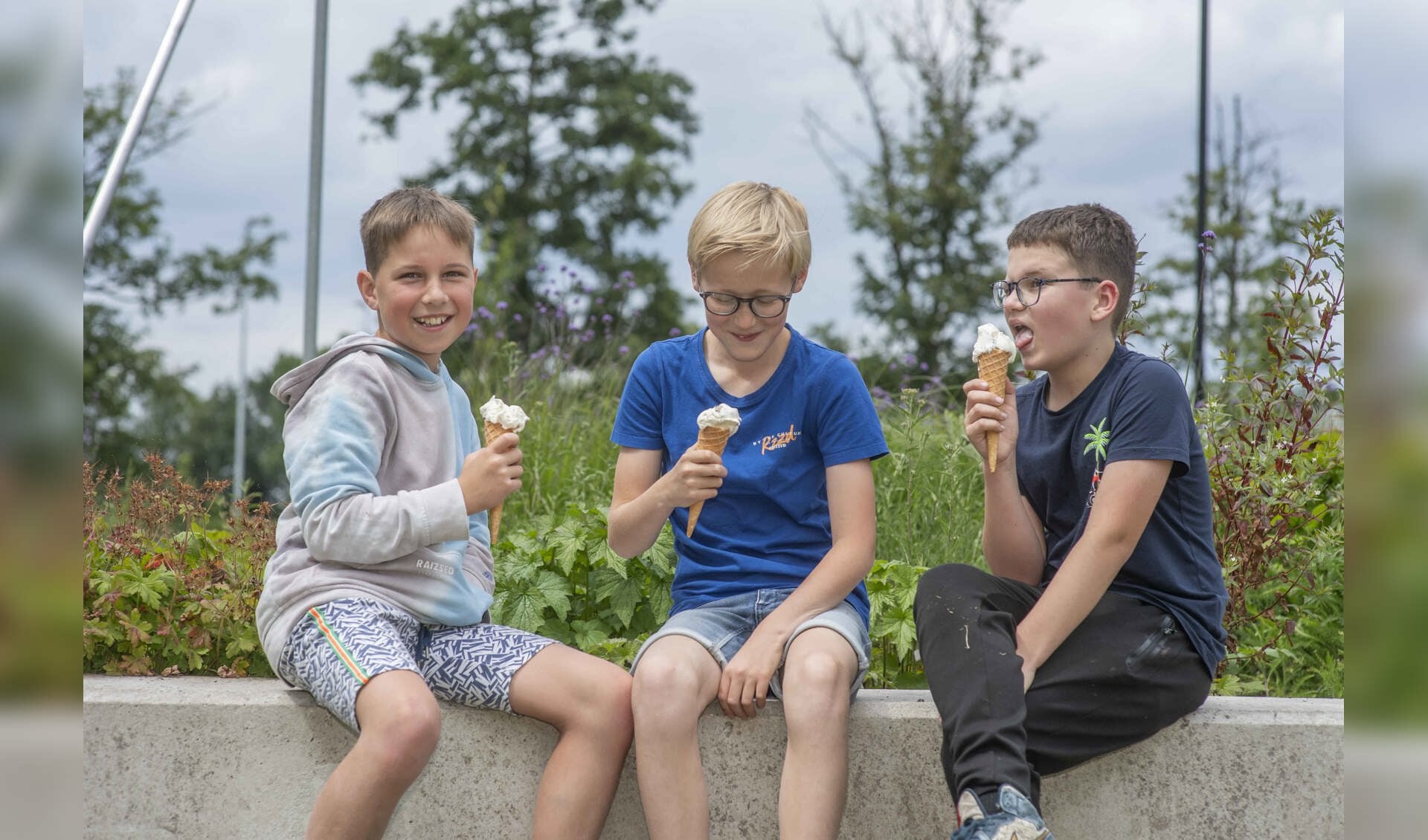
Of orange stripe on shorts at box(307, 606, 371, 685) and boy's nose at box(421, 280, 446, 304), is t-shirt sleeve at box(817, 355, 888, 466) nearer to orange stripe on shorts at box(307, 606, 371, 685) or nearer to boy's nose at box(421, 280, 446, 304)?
boy's nose at box(421, 280, 446, 304)

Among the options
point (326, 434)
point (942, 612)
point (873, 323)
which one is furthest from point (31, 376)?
point (873, 323)

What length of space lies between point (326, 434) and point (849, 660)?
4.00 feet

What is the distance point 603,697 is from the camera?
2.41 metres

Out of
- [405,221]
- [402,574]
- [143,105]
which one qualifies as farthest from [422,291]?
[143,105]

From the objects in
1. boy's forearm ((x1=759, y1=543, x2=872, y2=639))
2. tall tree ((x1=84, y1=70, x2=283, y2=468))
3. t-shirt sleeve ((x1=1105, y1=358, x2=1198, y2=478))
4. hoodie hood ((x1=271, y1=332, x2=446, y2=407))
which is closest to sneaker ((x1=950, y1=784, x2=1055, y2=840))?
boy's forearm ((x1=759, y1=543, x2=872, y2=639))

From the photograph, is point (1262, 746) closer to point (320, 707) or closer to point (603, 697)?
point (603, 697)

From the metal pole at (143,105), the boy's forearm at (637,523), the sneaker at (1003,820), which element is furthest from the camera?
the metal pole at (143,105)

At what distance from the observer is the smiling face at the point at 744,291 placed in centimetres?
256

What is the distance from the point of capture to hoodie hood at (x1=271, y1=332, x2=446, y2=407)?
2.55m

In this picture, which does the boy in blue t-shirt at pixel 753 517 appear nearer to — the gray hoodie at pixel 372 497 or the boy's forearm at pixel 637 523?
the boy's forearm at pixel 637 523

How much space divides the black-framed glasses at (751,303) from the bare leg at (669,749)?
80 cm

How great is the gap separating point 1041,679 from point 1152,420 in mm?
613

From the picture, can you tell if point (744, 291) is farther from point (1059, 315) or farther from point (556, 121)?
point (556, 121)

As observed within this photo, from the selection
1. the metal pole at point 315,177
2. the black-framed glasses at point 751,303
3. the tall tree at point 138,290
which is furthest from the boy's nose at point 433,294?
the tall tree at point 138,290
